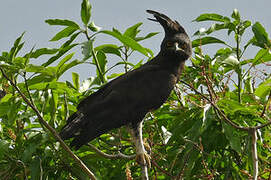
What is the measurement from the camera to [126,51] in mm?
5590

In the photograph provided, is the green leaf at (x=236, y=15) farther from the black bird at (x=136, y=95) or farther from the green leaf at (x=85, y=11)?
the green leaf at (x=85, y=11)

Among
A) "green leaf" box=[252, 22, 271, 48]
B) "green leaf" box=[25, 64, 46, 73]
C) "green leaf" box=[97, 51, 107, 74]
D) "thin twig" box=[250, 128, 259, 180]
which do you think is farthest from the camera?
"green leaf" box=[97, 51, 107, 74]

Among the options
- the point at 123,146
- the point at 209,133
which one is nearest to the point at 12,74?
the point at 123,146

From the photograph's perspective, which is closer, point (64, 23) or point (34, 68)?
point (34, 68)

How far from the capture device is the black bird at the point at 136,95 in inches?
181

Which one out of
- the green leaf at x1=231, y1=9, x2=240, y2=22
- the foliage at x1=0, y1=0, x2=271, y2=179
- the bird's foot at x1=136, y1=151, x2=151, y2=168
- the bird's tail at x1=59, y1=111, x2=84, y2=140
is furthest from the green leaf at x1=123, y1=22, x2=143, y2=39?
the bird's foot at x1=136, y1=151, x2=151, y2=168

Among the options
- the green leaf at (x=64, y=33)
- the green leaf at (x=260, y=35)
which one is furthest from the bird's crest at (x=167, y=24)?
the green leaf at (x=64, y=33)

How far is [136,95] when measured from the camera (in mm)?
5000

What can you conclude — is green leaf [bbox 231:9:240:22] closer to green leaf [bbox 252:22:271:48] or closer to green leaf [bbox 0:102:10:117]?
green leaf [bbox 252:22:271:48]

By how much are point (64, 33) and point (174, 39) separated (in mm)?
1251

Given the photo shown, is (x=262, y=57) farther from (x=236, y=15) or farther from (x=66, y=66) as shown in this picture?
(x=66, y=66)

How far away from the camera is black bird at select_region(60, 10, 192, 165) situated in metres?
4.61

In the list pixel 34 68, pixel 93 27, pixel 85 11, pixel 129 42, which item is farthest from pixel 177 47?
pixel 34 68

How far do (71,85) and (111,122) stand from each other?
98 cm
